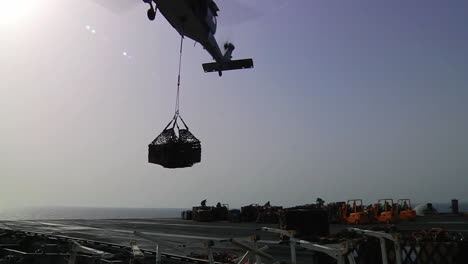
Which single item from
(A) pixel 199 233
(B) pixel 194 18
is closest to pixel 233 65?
(B) pixel 194 18

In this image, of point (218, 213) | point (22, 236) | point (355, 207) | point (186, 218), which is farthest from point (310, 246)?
point (186, 218)

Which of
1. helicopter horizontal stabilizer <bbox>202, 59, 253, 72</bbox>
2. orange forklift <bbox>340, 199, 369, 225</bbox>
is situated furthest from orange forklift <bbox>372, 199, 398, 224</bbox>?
helicopter horizontal stabilizer <bbox>202, 59, 253, 72</bbox>

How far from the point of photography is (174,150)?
13.8 meters

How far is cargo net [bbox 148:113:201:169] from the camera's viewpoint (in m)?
13.8

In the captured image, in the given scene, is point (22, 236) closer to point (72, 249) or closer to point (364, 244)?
point (72, 249)

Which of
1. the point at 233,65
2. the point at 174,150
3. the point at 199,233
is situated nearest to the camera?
the point at 174,150

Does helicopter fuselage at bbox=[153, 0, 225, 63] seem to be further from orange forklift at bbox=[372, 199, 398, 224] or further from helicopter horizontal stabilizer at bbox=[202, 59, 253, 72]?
orange forklift at bbox=[372, 199, 398, 224]

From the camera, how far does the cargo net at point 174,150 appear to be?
1384cm

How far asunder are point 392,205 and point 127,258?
2504 cm

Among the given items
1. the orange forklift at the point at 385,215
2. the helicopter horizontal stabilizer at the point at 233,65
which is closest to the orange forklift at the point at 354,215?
the orange forklift at the point at 385,215

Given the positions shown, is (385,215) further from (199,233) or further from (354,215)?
(199,233)

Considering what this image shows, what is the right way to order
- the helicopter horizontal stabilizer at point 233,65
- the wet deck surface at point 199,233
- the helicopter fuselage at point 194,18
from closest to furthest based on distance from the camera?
the helicopter fuselage at point 194,18 < the wet deck surface at point 199,233 < the helicopter horizontal stabilizer at point 233,65

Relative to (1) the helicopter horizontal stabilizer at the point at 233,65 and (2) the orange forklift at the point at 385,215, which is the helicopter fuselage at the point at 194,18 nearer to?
(1) the helicopter horizontal stabilizer at the point at 233,65

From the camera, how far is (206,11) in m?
15.0
